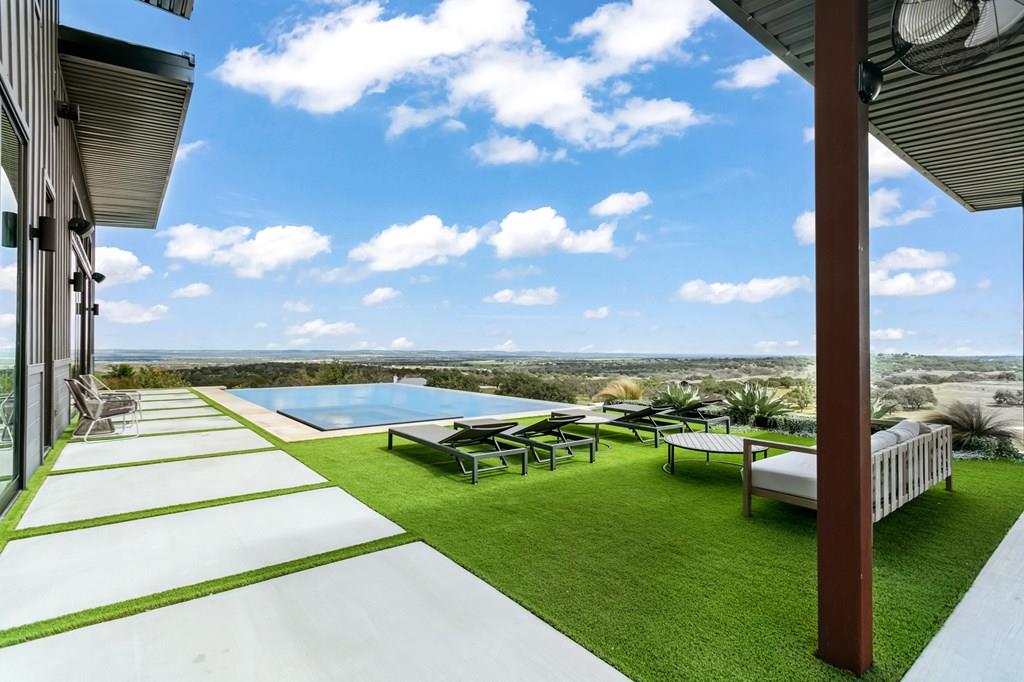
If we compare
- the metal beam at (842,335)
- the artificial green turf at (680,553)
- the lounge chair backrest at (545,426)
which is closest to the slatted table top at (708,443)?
the artificial green turf at (680,553)

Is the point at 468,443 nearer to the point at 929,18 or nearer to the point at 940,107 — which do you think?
the point at 929,18

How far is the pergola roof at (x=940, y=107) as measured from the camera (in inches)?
133

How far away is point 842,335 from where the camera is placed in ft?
5.93

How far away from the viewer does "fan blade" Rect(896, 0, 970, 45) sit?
199cm

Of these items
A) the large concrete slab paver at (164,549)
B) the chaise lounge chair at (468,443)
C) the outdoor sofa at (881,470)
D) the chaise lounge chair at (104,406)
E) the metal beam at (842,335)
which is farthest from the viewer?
the chaise lounge chair at (104,406)

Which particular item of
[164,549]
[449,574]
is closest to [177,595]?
[164,549]

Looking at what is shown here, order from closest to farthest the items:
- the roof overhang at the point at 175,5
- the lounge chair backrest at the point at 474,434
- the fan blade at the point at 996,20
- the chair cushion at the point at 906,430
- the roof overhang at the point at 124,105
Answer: the fan blade at the point at 996,20, the chair cushion at the point at 906,430, the lounge chair backrest at the point at 474,434, the roof overhang at the point at 175,5, the roof overhang at the point at 124,105

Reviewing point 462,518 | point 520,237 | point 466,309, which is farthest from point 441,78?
point 462,518

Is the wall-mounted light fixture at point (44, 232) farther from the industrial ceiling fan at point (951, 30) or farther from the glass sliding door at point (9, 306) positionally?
the industrial ceiling fan at point (951, 30)

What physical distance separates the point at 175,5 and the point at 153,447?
15.8 ft

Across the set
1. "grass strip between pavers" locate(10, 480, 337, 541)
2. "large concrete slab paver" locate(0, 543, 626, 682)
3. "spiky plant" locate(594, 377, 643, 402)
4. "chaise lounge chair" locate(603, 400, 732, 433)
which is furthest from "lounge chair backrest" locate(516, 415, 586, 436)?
"spiky plant" locate(594, 377, 643, 402)

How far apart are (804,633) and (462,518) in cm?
207

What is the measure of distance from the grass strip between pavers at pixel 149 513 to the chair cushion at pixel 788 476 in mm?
3290

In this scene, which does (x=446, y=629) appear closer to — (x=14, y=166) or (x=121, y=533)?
(x=121, y=533)
